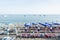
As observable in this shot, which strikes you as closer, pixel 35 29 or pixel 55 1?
pixel 55 1

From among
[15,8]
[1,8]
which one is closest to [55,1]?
[15,8]

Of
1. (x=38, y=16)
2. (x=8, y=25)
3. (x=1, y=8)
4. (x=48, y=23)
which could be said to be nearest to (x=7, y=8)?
(x=1, y=8)

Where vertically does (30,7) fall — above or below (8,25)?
above

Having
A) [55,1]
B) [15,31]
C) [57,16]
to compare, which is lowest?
[15,31]

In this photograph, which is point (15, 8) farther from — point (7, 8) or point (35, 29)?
point (35, 29)

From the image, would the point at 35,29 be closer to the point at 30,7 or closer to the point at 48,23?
the point at 48,23

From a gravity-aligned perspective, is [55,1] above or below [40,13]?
above
